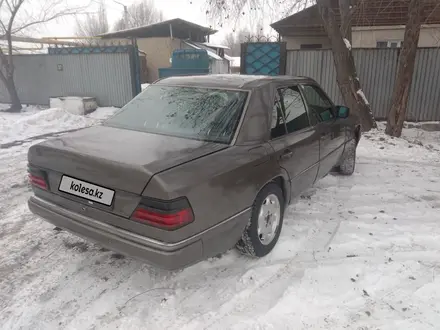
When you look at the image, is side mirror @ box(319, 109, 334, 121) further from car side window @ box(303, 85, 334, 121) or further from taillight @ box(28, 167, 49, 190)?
taillight @ box(28, 167, 49, 190)

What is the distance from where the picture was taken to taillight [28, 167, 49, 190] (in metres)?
2.82

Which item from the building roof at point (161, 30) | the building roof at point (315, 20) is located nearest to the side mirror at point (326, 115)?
the building roof at point (315, 20)

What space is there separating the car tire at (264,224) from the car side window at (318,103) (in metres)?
1.34

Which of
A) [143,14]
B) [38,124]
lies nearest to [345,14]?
[38,124]

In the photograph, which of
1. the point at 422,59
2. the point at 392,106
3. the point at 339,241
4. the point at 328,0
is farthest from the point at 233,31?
the point at 339,241

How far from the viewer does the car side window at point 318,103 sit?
13.4 ft

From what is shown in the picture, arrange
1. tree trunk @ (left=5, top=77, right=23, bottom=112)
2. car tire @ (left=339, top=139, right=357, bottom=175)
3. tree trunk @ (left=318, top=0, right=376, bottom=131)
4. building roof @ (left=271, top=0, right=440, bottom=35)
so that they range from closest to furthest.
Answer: car tire @ (left=339, top=139, right=357, bottom=175)
tree trunk @ (left=318, top=0, right=376, bottom=131)
building roof @ (left=271, top=0, right=440, bottom=35)
tree trunk @ (left=5, top=77, right=23, bottom=112)

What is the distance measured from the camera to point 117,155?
2484 mm

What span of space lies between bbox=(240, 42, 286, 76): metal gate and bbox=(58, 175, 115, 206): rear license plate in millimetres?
9361

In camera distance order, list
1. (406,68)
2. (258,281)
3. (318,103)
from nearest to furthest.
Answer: (258,281) < (318,103) < (406,68)

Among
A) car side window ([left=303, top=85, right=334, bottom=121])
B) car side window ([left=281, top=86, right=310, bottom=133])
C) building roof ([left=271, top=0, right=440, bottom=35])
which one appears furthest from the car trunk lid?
building roof ([left=271, top=0, right=440, bottom=35])

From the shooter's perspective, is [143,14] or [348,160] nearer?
[348,160]

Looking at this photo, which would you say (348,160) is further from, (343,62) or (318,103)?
(343,62)

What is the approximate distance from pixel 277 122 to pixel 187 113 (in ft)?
2.85
